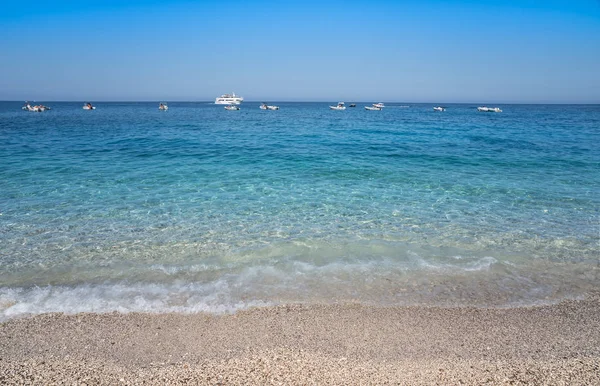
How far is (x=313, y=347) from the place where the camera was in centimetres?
516

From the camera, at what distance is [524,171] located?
19.0 m

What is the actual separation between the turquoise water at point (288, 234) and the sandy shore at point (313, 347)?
49cm

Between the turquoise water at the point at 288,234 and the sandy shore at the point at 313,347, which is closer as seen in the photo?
the sandy shore at the point at 313,347

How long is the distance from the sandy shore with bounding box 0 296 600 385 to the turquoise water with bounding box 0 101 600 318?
49cm

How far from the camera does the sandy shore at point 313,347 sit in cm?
449

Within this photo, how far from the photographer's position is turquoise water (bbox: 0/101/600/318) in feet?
22.8

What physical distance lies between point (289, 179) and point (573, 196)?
38.2 feet

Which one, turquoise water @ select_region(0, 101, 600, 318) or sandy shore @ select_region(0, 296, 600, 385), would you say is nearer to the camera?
sandy shore @ select_region(0, 296, 600, 385)

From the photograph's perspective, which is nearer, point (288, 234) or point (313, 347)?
point (313, 347)

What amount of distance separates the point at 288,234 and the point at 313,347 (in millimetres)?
4935

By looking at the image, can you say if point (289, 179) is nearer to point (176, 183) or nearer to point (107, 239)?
point (176, 183)

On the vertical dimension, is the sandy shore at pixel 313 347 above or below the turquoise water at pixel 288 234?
below

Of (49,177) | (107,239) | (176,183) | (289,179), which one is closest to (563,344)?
(107,239)

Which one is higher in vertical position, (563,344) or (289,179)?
(289,179)
